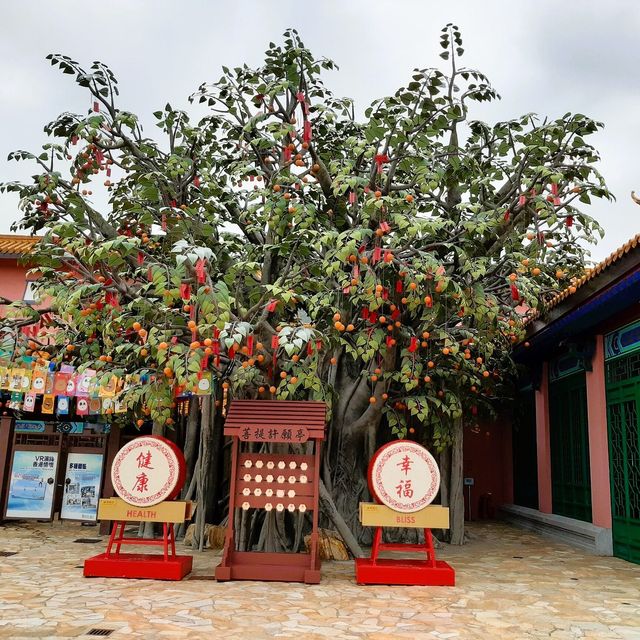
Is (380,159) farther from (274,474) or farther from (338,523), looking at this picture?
(338,523)

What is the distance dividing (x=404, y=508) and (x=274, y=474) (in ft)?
4.75

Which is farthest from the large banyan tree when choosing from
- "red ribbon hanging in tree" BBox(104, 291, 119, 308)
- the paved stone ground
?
the paved stone ground

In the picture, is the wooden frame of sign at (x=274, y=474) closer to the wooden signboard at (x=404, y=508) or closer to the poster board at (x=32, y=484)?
the wooden signboard at (x=404, y=508)

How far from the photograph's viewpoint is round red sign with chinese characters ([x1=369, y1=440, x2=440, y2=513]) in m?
7.11

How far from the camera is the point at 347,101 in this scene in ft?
27.7

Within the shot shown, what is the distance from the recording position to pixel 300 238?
805cm

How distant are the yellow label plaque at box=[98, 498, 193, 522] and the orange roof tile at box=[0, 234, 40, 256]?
972 cm

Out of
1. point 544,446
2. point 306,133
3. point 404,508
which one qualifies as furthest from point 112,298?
point 544,446

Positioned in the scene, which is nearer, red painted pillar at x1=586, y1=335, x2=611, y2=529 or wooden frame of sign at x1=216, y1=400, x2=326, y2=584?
wooden frame of sign at x1=216, y1=400, x2=326, y2=584

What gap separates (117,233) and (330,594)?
196 inches

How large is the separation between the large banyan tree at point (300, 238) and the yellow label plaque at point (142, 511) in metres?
1.25

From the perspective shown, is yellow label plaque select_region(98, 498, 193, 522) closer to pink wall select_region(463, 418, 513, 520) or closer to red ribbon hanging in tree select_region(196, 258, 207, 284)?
red ribbon hanging in tree select_region(196, 258, 207, 284)

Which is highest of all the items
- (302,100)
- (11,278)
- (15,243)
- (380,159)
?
(15,243)

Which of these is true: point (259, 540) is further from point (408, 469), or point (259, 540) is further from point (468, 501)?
point (468, 501)
